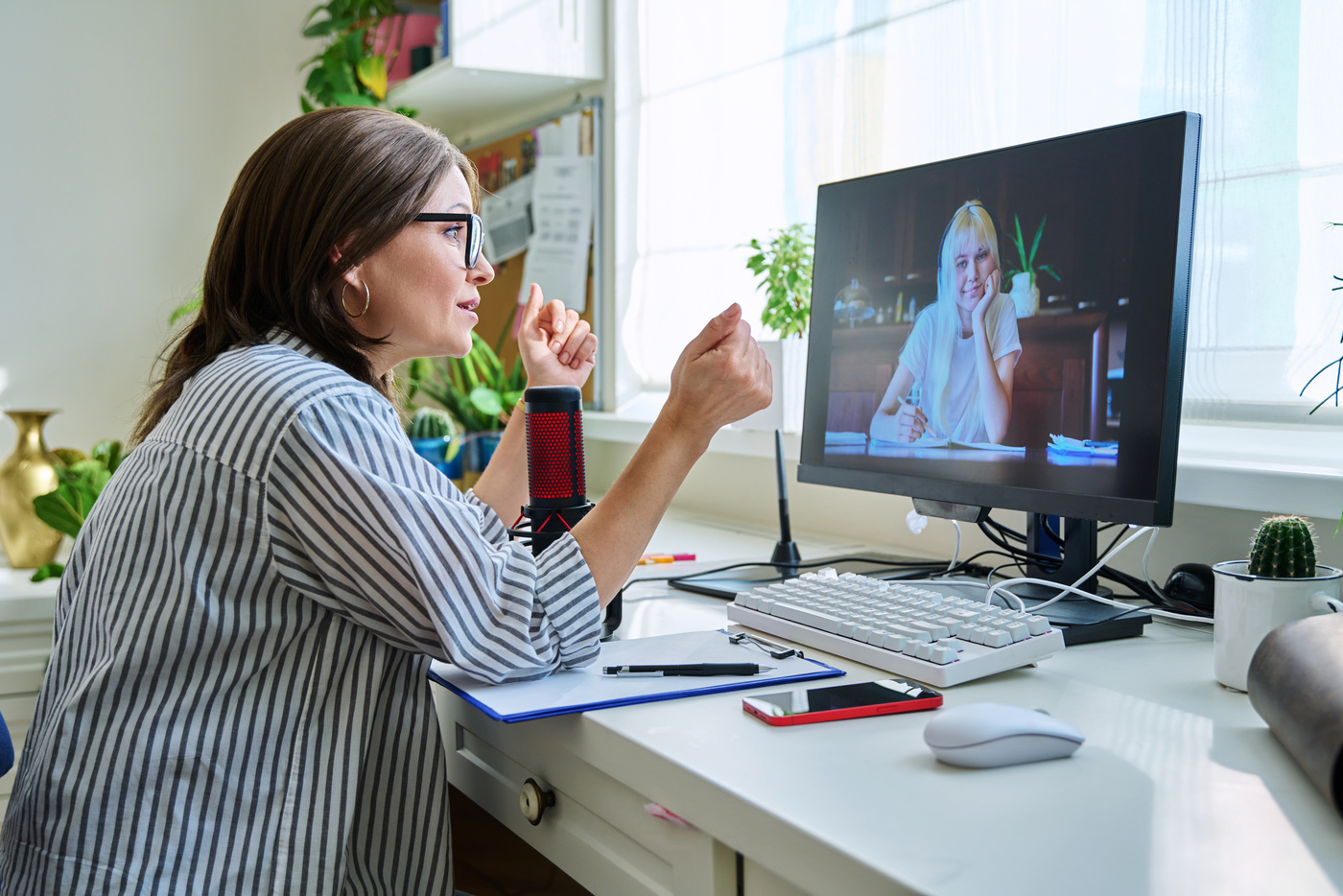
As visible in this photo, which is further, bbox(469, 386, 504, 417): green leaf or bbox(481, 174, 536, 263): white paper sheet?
bbox(481, 174, 536, 263): white paper sheet

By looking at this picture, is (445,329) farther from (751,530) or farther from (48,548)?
(48,548)

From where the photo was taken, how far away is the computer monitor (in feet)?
2.96

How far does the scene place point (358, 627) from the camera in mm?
826

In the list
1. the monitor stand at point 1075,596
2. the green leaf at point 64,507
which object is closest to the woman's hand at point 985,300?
the monitor stand at point 1075,596

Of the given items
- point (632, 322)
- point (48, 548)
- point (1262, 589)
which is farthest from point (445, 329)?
point (632, 322)

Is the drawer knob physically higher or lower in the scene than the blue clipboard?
lower

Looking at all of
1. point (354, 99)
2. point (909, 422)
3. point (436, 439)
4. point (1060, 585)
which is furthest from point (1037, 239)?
point (354, 99)

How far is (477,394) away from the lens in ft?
7.68

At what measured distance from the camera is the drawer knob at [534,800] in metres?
0.83

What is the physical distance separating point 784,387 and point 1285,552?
925 millimetres

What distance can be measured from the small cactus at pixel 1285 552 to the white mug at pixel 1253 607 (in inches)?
0.4

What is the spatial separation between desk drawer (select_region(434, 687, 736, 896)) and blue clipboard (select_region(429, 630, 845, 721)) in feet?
0.08

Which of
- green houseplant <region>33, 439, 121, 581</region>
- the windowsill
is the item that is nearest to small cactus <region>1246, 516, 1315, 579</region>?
the windowsill

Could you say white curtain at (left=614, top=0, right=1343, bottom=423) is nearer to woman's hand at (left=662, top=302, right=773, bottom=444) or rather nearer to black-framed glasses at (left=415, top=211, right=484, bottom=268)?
woman's hand at (left=662, top=302, right=773, bottom=444)
